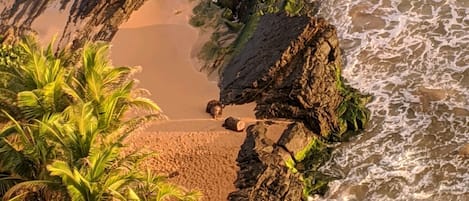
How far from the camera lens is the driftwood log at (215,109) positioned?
2070 cm

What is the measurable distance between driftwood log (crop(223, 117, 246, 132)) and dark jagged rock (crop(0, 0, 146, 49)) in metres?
7.10

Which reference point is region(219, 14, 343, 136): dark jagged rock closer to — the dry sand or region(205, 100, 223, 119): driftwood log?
region(205, 100, 223, 119): driftwood log

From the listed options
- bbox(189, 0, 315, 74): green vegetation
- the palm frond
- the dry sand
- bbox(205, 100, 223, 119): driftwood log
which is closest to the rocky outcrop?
the dry sand

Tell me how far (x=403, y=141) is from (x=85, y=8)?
13.3 meters

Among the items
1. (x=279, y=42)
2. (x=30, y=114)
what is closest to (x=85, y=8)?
(x=279, y=42)

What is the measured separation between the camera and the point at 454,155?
63.0ft

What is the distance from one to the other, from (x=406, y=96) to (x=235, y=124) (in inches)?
216

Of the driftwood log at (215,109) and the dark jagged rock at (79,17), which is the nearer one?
the driftwood log at (215,109)

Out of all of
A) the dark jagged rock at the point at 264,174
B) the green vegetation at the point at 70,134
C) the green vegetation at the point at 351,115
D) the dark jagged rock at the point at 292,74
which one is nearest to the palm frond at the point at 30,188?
the green vegetation at the point at 70,134

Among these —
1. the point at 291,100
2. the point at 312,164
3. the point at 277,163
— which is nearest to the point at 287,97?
the point at 291,100

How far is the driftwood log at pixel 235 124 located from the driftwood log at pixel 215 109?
0.57 metres

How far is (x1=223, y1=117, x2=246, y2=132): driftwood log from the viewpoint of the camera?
1994 cm

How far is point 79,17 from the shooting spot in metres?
26.5

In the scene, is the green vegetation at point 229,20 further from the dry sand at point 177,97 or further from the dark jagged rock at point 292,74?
the dark jagged rock at point 292,74
